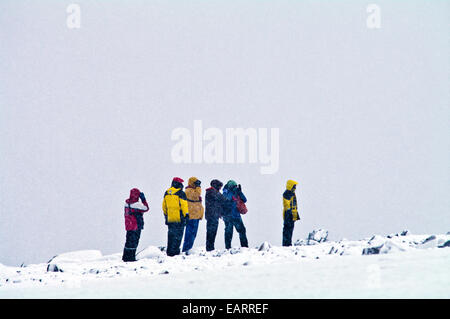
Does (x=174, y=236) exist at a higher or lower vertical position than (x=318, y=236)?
higher

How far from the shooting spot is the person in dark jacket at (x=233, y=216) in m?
10.5

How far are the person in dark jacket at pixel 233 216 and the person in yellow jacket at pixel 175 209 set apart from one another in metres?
1.16

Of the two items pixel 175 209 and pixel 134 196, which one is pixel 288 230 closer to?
pixel 175 209

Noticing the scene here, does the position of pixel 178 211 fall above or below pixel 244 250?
above

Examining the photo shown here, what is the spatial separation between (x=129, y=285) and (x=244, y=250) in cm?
473

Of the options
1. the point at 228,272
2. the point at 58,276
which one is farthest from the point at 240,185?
the point at 228,272

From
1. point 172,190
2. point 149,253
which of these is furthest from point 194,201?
point 149,253

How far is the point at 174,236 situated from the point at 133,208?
116 cm

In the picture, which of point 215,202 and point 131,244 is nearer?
point 131,244

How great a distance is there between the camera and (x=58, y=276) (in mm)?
7973

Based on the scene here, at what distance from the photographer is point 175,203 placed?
31.8 feet
